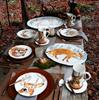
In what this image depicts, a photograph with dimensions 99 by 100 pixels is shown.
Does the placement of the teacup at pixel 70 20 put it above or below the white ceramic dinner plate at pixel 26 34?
above

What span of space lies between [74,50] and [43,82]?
2.01 feet

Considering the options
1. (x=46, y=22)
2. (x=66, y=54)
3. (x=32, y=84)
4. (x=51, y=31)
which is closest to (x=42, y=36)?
(x=51, y=31)

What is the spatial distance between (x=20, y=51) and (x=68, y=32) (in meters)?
0.68

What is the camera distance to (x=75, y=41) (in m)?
2.38

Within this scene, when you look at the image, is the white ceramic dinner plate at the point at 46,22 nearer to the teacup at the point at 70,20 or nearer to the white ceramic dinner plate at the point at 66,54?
the teacup at the point at 70,20

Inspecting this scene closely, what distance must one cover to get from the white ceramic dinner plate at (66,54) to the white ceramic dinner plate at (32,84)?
32cm

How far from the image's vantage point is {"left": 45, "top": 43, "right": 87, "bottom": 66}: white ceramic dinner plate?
2005mm

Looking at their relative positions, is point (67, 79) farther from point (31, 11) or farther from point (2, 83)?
point (31, 11)

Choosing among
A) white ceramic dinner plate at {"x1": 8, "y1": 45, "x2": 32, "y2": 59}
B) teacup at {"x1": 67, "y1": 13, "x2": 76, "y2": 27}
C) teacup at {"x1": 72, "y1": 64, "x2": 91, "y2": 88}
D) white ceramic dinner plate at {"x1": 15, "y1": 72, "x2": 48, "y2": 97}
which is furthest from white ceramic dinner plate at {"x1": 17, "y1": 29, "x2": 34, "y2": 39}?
teacup at {"x1": 72, "y1": 64, "x2": 91, "y2": 88}

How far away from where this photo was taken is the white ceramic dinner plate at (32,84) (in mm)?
1611

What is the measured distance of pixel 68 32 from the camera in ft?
8.34

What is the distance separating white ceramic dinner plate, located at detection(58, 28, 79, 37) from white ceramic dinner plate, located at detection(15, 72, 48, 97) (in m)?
0.84

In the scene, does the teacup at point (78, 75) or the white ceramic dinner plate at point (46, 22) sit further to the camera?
the white ceramic dinner plate at point (46, 22)

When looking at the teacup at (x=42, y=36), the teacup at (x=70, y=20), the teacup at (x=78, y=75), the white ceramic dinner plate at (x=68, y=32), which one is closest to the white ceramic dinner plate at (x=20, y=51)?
the teacup at (x=42, y=36)
